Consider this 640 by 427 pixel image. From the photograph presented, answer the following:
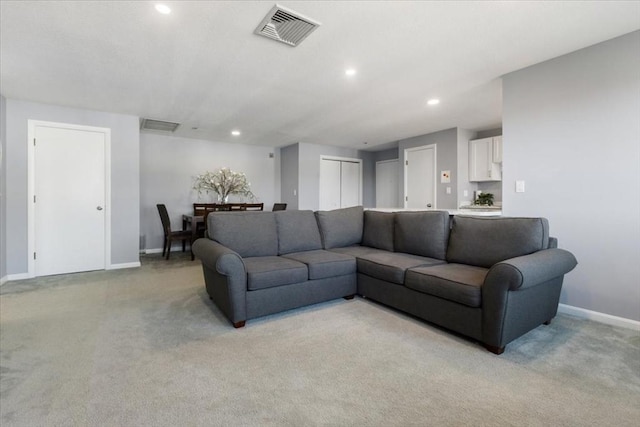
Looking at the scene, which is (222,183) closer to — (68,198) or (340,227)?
(68,198)

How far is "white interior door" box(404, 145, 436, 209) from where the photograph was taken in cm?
562

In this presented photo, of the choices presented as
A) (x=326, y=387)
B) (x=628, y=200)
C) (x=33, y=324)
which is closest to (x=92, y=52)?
(x=33, y=324)

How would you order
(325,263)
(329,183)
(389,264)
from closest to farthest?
(389,264)
(325,263)
(329,183)

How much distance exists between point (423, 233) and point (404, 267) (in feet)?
1.97

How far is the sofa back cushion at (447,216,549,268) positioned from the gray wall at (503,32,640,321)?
21.6 inches

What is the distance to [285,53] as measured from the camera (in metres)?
2.63

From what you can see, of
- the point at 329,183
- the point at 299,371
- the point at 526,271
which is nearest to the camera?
the point at 299,371

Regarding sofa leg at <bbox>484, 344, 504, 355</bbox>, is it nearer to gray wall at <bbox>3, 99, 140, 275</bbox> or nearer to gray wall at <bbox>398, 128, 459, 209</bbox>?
gray wall at <bbox>398, 128, 459, 209</bbox>

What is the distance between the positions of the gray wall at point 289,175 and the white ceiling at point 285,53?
226cm

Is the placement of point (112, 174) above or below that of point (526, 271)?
above

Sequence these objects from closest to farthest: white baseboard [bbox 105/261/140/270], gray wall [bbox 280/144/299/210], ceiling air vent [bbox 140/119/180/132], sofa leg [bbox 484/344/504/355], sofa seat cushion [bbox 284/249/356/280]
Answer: sofa leg [bbox 484/344/504/355]
sofa seat cushion [bbox 284/249/356/280]
white baseboard [bbox 105/261/140/270]
ceiling air vent [bbox 140/119/180/132]
gray wall [bbox 280/144/299/210]

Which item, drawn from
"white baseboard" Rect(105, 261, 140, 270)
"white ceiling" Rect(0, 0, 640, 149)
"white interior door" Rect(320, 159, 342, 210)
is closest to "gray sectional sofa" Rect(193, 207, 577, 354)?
"white ceiling" Rect(0, 0, 640, 149)

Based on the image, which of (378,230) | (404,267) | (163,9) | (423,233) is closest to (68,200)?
(163,9)

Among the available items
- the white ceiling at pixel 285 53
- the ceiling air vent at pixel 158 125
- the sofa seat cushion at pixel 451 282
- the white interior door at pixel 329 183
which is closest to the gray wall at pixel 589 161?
the white ceiling at pixel 285 53
